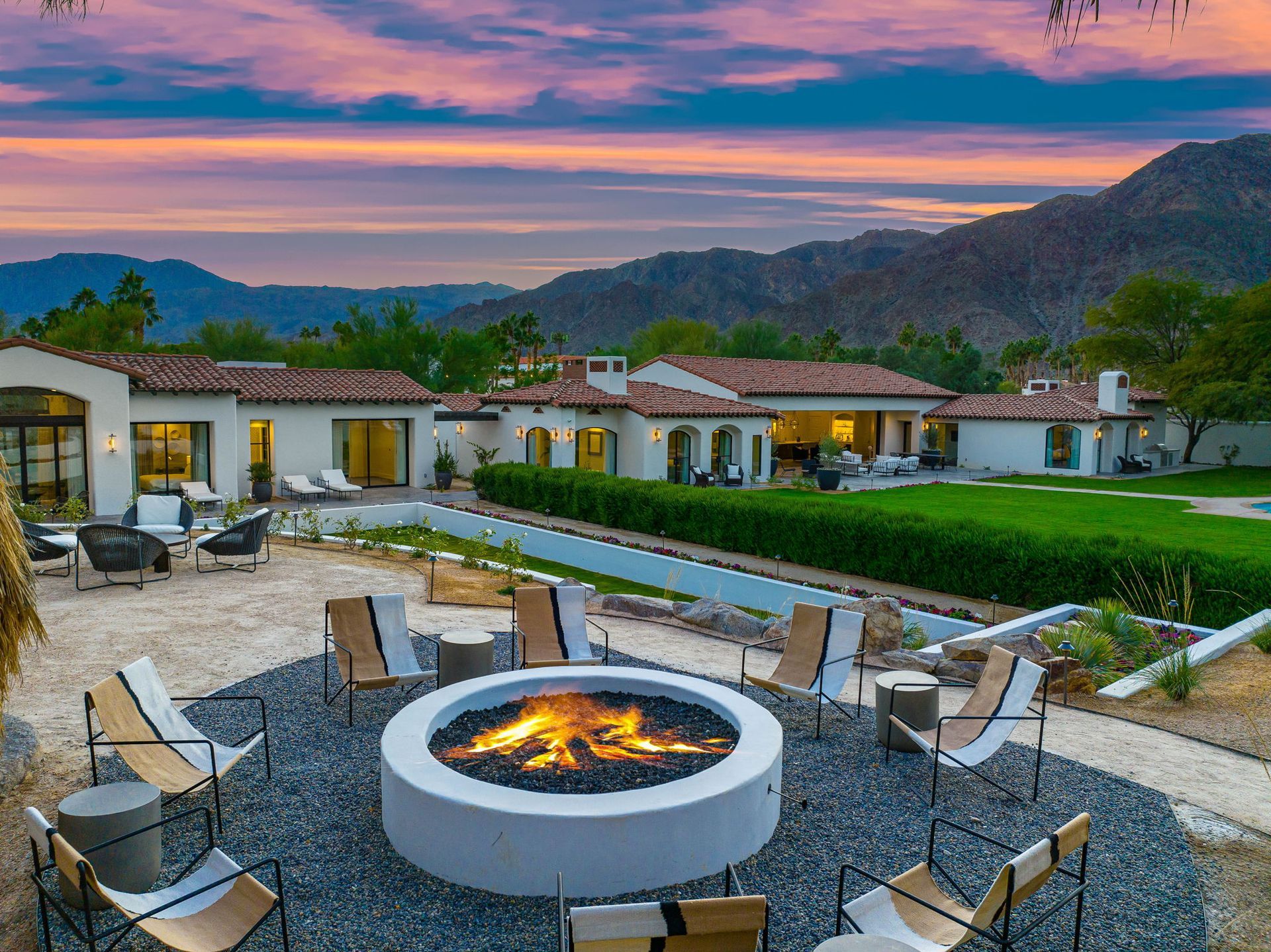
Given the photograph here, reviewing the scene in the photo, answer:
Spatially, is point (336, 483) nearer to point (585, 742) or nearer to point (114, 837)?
point (585, 742)

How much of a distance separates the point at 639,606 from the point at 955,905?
814 cm

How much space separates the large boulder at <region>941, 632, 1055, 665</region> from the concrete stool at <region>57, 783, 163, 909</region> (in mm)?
8095

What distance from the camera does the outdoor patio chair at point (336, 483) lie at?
25.4 metres

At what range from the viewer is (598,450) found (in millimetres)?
31719

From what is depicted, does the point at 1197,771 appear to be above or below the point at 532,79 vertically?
below

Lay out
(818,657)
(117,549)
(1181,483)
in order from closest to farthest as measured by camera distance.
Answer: (818,657), (117,549), (1181,483)

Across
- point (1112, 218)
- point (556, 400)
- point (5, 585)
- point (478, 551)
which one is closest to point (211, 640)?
point (5, 585)

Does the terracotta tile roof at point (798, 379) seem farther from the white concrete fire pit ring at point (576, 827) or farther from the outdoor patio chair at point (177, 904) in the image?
the outdoor patio chair at point (177, 904)

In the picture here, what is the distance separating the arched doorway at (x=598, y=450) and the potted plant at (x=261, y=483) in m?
10.4

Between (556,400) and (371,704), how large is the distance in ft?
72.6

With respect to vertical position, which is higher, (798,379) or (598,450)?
(798,379)

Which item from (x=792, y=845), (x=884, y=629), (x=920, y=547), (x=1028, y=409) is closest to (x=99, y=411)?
(x=920, y=547)

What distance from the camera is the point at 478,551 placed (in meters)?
17.0

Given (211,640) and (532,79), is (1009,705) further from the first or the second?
(532,79)
